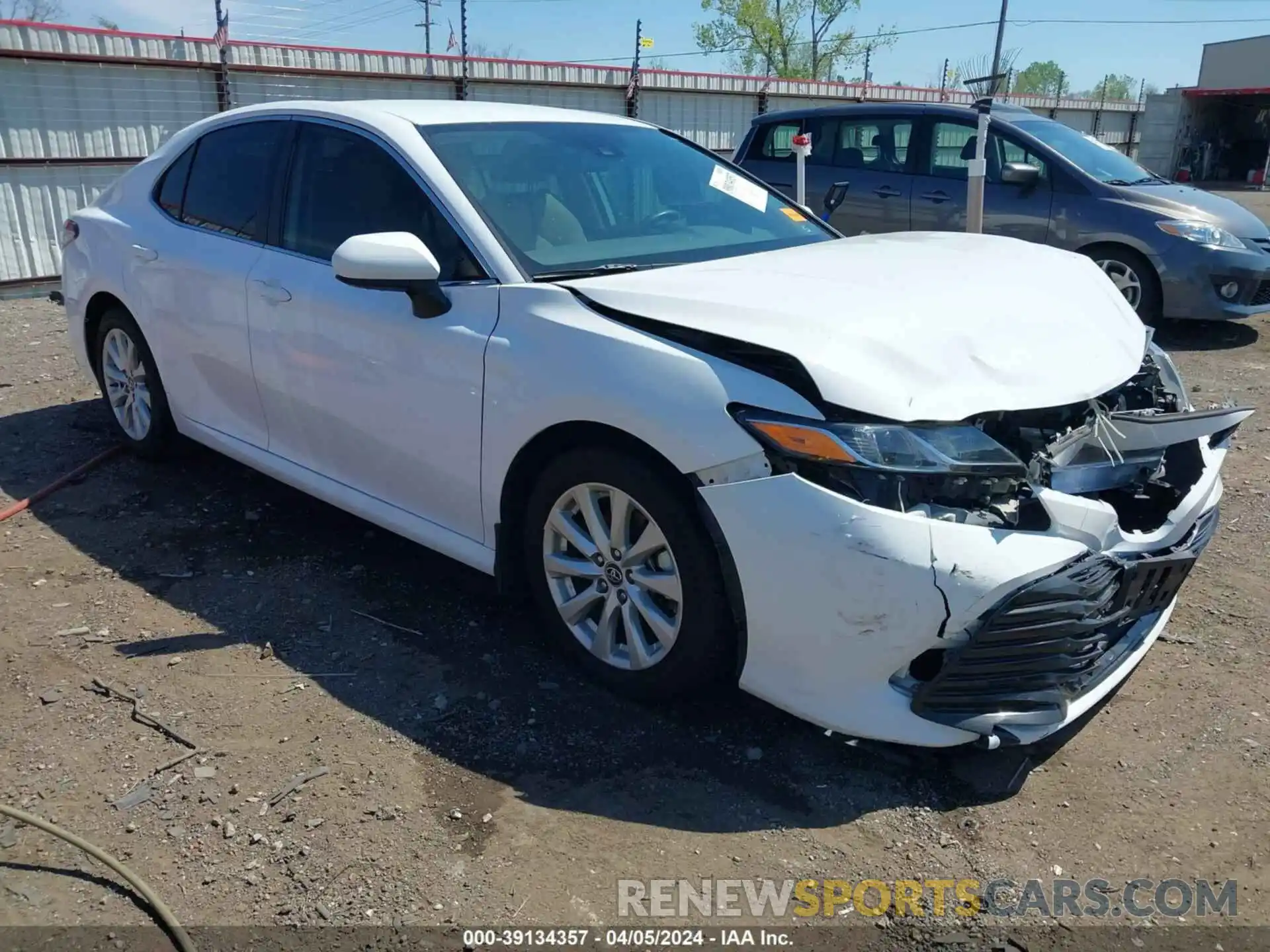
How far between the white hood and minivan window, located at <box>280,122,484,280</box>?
55 centimetres

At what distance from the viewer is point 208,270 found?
165 inches

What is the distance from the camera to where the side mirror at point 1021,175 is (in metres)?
7.78

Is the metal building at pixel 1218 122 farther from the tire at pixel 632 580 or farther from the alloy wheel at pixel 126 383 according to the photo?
the tire at pixel 632 580

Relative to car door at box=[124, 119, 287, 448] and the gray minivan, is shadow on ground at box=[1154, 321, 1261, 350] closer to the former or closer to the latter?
the gray minivan

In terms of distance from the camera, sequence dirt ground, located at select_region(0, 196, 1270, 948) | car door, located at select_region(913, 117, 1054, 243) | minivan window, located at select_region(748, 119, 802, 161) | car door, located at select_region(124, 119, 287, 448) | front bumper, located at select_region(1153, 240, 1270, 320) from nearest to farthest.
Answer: dirt ground, located at select_region(0, 196, 1270, 948) → car door, located at select_region(124, 119, 287, 448) → front bumper, located at select_region(1153, 240, 1270, 320) → car door, located at select_region(913, 117, 1054, 243) → minivan window, located at select_region(748, 119, 802, 161)

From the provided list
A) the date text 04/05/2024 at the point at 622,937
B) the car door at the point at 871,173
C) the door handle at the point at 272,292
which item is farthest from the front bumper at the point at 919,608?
the car door at the point at 871,173

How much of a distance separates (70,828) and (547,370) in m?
1.73

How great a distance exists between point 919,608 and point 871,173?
7.16 metres

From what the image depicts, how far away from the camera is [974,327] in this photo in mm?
2832

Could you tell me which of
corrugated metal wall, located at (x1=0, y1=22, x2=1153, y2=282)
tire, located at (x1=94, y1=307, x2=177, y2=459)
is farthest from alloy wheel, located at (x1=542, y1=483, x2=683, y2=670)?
corrugated metal wall, located at (x1=0, y1=22, x2=1153, y2=282)

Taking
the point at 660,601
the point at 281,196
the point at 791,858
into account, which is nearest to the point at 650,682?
the point at 660,601

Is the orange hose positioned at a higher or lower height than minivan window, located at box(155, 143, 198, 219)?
lower

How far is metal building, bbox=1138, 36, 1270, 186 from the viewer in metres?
31.3

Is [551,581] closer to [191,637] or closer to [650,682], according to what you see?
[650,682]
